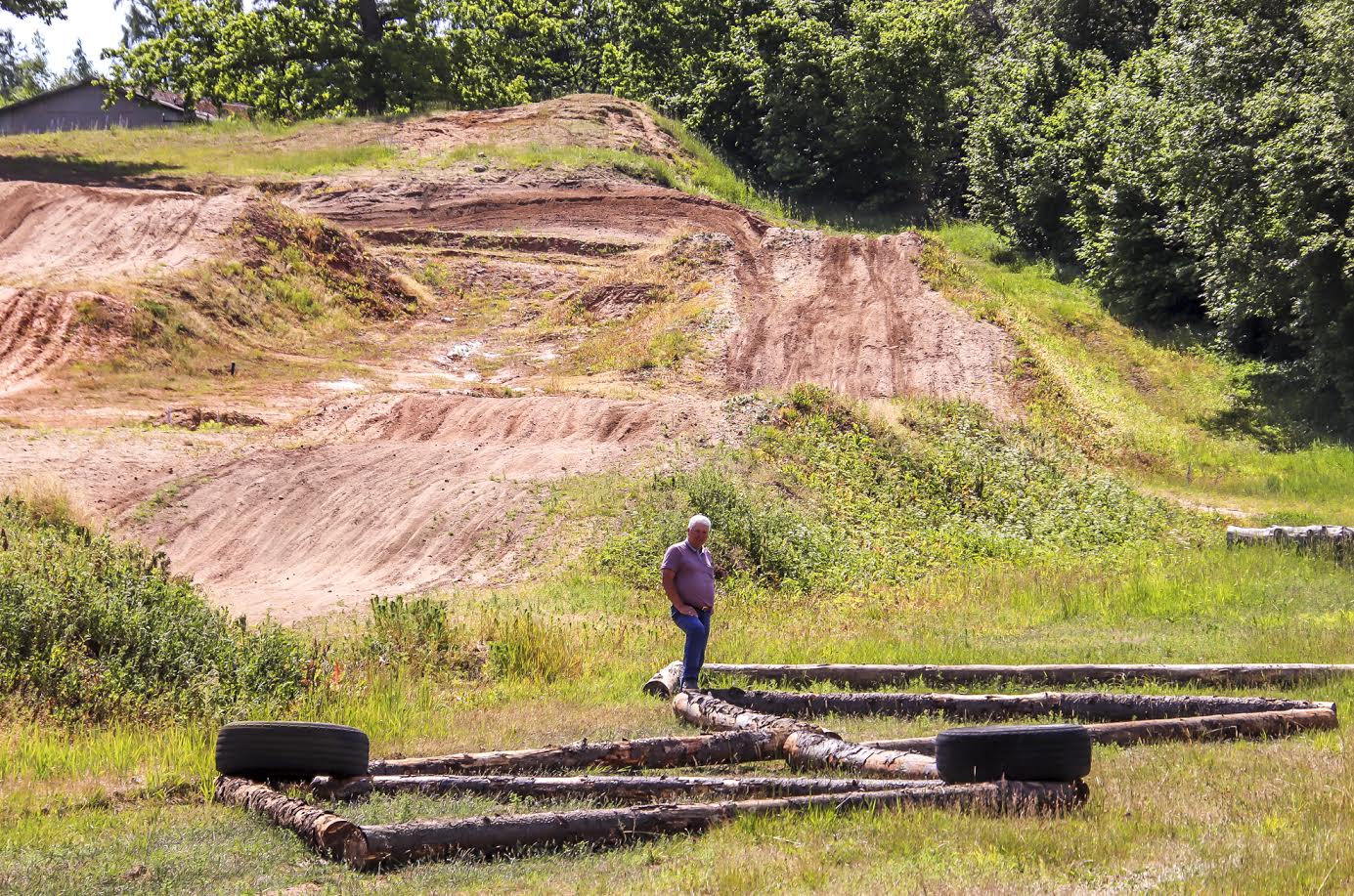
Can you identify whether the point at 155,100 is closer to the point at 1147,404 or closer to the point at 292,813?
the point at 1147,404

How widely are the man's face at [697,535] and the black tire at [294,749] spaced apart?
452cm

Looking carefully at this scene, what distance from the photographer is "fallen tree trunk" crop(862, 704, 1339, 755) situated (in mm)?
Answer: 11391

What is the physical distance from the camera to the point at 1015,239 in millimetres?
50438

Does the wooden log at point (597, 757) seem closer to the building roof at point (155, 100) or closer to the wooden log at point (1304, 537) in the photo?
the wooden log at point (1304, 537)

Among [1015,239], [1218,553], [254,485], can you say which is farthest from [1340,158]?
[254,485]

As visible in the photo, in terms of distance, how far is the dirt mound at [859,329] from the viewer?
117ft

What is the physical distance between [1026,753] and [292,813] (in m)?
4.87

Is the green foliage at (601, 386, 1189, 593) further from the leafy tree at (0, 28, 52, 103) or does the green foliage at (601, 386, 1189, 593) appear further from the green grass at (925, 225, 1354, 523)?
the leafy tree at (0, 28, 52, 103)

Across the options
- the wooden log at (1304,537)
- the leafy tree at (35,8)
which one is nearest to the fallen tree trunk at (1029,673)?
the wooden log at (1304,537)

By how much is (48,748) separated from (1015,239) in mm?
44759

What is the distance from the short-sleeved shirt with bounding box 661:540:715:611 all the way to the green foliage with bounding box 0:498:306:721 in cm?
397

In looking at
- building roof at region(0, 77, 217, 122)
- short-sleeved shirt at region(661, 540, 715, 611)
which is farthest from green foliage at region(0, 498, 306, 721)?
building roof at region(0, 77, 217, 122)

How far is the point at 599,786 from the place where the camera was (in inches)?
366

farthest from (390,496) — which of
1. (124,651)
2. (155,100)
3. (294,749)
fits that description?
(155,100)
